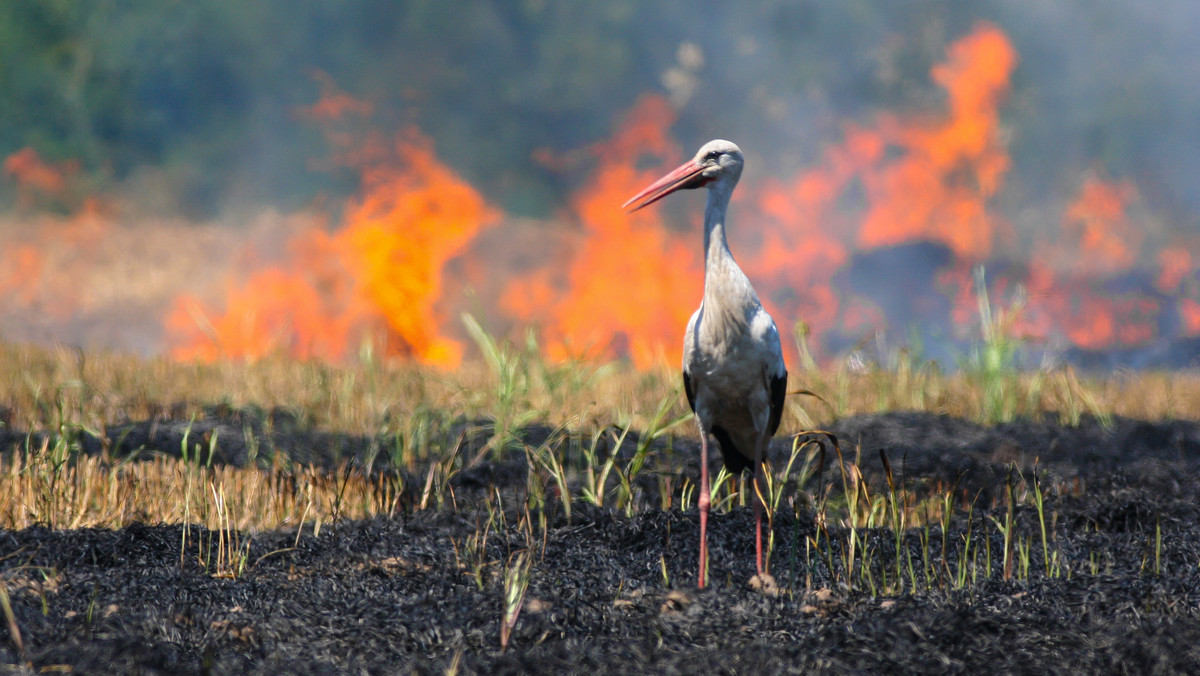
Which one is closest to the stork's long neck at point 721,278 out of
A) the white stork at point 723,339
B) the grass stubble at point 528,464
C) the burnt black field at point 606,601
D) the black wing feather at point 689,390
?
the white stork at point 723,339

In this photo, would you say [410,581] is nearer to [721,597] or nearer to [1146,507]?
[721,597]

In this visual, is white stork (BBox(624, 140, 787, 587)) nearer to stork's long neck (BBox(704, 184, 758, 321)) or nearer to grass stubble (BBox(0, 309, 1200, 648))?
stork's long neck (BBox(704, 184, 758, 321))

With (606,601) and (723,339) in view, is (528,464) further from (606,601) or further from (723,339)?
(606,601)

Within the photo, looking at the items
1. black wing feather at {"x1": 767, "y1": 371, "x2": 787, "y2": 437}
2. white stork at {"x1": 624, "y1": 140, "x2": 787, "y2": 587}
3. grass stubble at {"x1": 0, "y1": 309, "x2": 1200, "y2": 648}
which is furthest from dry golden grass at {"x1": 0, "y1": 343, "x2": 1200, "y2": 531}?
black wing feather at {"x1": 767, "y1": 371, "x2": 787, "y2": 437}

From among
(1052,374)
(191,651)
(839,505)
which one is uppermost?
(1052,374)

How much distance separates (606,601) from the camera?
2.99 m

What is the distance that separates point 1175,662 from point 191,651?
2941mm

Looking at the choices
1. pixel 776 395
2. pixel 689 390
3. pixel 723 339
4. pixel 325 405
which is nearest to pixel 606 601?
pixel 723 339

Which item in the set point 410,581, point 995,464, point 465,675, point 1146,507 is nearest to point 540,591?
point 410,581

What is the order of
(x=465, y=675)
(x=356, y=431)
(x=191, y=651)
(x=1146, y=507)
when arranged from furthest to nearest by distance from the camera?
(x=356, y=431) → (x=1146, y=507) → (x=191, y=651) → (x=465, y=675)

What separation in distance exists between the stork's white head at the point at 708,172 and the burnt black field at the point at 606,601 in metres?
1.61

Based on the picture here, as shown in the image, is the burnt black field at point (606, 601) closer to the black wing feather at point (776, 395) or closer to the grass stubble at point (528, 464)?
the grass stubble at point (528, 464)

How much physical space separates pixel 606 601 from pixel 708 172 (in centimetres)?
216

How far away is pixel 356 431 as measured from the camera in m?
6.86
